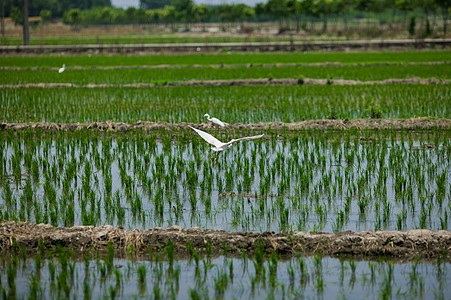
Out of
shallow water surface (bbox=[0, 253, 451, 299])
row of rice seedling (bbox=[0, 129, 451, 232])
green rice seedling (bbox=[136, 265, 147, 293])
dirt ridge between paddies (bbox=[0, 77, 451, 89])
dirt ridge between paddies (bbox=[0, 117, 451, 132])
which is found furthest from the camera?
dirt ridge between paddies (bbox=[0, 77, 451, 89])

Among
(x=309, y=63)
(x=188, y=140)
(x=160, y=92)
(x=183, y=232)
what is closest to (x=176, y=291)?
(x=183, y=232)

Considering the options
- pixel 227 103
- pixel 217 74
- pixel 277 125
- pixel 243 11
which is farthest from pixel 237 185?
pixel 243 11

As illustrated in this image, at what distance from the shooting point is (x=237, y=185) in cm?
611

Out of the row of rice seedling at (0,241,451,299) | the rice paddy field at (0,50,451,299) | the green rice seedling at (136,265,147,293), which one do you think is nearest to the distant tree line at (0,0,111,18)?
the rice paddy field at (0,50,451,299)

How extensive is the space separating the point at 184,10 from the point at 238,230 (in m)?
67.6

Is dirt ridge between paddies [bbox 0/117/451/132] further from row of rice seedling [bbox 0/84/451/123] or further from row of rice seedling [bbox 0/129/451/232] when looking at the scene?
row of rice seedling [bbox 0/129/451/232]

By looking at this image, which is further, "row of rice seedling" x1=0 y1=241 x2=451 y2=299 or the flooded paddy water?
the flooded paddy water

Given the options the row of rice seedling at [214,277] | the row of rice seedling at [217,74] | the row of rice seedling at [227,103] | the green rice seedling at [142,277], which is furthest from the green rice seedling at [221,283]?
the row of rice seedling at [217,74]

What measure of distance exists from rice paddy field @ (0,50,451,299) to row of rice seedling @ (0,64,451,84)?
3.35 meters

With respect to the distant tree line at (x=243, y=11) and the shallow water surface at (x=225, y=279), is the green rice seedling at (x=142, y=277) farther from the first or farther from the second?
the distant tree line at (x=243, y=11)

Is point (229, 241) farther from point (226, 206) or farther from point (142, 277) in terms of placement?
point (226, 206)

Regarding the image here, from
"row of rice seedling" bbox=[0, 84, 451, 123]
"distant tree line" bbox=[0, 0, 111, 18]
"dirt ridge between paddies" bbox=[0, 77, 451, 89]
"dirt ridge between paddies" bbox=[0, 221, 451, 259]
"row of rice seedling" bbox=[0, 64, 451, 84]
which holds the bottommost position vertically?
"dirt ridge between paddies" bbox=[0, 221, 451, 259]

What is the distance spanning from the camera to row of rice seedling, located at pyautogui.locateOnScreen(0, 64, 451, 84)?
56.9 feet

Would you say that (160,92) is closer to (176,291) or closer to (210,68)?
(210,68)
